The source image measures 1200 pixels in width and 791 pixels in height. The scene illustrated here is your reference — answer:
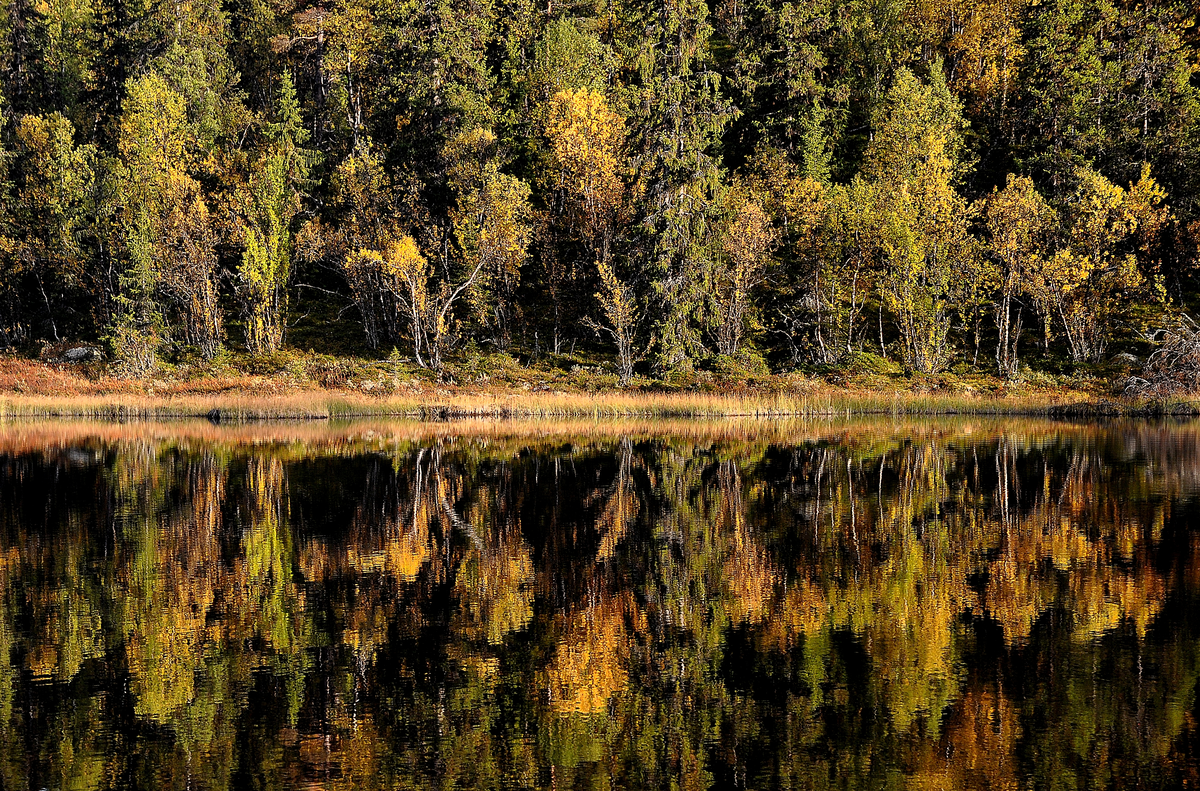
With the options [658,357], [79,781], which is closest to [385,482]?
[79,781]

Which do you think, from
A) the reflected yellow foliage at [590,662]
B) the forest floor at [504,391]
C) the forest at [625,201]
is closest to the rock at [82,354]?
the forest floor at [504,391]

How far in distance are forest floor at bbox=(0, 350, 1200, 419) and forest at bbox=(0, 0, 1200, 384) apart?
7.37 feet

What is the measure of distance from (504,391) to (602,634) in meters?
Answer: 52.2

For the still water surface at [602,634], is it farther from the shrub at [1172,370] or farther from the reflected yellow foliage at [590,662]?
the shrub at [1172,370]

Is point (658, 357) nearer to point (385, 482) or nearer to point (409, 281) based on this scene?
point (409, 281)

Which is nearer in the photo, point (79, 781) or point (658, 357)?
point (79, 781)

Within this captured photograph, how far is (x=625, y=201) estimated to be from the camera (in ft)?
248

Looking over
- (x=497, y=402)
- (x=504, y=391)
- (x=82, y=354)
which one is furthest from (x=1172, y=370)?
(x=82, y=354)

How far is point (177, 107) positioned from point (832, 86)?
5177 centimetres

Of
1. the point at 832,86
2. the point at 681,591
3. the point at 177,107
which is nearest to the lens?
the point at 681,591

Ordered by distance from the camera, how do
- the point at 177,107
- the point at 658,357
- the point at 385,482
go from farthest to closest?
the point at 177,107, the point at 658,357, the point at 385,482

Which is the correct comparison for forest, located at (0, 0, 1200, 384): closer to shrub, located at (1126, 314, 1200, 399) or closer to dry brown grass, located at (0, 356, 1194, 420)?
dry brown grass, located at (0, 356, 1194, 420)

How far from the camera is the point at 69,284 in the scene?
254ft

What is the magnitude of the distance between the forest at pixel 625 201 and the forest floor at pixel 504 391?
A: 88.4 inches
